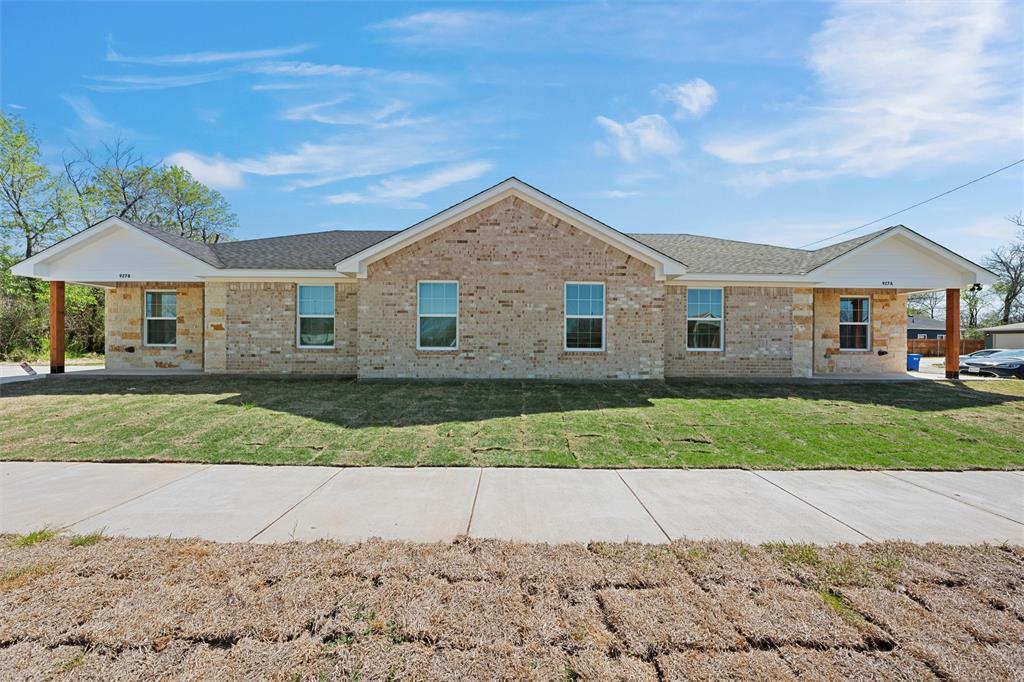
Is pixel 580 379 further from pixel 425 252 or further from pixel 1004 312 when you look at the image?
pixel 1004 312

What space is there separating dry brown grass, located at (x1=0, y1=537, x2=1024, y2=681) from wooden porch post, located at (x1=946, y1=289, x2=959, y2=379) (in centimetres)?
1505

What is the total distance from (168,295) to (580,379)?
44.8ft

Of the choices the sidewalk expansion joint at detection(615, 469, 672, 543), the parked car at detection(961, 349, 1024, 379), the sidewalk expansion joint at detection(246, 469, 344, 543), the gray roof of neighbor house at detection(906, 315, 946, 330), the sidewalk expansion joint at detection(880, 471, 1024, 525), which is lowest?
the sidewalk expansion joint at detection(880, 471, 1024, 525)

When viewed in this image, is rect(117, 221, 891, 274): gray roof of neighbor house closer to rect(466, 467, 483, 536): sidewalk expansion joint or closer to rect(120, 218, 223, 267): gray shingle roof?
rect(120, 218, 223, 267): gray shingle roof

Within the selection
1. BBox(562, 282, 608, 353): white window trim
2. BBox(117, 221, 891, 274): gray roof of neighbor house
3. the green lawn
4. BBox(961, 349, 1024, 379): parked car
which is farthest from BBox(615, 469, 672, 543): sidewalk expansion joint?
BBox(961, 349, 1024, 379): parked car

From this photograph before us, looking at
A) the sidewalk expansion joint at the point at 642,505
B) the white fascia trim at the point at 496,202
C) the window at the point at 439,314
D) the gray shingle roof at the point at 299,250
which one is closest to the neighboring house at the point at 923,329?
the white fascia trim at the point at 496,202

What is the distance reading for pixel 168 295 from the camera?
50.1 feet

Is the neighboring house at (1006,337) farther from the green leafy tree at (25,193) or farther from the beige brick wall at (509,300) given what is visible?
the green leafy tree at (25,193)

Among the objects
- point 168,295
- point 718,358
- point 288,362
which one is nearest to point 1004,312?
point 718,358

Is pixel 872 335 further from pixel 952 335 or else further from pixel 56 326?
pixel 56 326

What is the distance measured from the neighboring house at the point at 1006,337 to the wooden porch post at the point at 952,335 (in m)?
23.1

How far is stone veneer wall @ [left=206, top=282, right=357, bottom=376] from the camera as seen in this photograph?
1385 centimetres

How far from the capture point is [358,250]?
15.3 metres

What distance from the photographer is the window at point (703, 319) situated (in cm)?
1412
